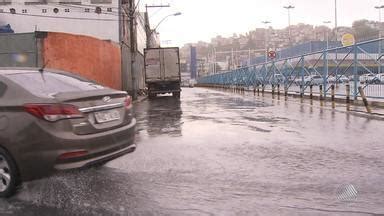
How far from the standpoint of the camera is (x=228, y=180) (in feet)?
21.6

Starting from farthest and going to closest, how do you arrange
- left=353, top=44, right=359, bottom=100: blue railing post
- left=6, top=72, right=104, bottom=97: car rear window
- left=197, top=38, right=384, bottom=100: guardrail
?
left=353, top=44, right=359, bottom=100: blue railing post → left=197, top=38, right=384, bottom=100: guardrail → left=6, top=72, right=104, bottom=97: car rear window

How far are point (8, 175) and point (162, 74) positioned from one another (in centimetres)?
2780

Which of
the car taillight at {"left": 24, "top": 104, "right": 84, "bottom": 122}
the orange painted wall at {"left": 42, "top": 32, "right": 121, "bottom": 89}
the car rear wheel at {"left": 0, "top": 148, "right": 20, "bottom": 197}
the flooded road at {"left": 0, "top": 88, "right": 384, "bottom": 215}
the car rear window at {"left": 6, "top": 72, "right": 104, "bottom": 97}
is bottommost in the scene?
the flooded road at {"left": 0, "top": 88, "right": 384, "bottom": 215}

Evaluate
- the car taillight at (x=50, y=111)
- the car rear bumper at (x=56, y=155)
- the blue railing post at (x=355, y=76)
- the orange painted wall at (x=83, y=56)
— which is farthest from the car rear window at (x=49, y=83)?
the blue railing post at (x=355, y=76)

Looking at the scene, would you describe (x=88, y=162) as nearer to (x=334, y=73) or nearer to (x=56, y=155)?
(x=56, y=155)

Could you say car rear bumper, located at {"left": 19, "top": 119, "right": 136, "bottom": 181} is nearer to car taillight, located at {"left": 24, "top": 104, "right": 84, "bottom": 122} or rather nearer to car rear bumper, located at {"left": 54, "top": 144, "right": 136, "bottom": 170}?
car rear bumper, located at {"left": 54, "top": 144, "right": 136, "bottom": 170}

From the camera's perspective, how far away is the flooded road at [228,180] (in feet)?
17.7

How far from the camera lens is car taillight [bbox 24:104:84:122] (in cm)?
571

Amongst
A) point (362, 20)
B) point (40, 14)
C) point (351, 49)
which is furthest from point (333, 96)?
point (362, 20)

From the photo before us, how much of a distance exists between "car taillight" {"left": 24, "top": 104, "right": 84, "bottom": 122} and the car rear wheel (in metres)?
0.58

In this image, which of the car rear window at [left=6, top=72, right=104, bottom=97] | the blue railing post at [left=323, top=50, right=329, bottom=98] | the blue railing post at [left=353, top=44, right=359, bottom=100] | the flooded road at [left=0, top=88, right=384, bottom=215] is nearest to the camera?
the flooded road at [left=0, top=88, right=384, bottom=215]

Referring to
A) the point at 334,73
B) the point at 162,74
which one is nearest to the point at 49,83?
the point at 334,73

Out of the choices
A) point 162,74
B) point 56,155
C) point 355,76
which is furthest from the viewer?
point 162,74

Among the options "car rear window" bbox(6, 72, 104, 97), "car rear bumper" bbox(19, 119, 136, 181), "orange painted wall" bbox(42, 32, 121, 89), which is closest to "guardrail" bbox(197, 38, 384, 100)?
"orange painted wall" bbox(42, 32, 121, 89)
